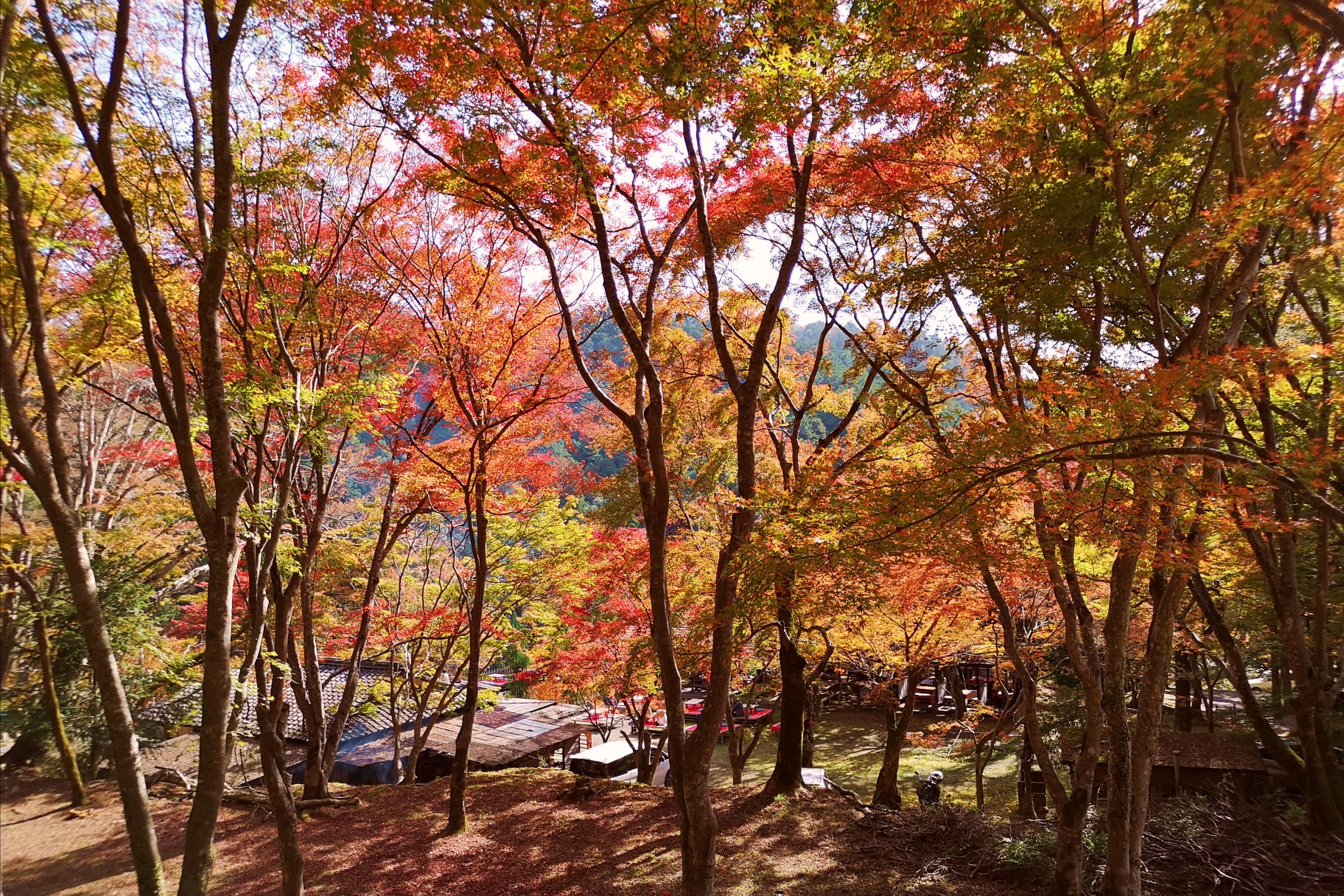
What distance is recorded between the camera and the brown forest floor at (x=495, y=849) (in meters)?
7.11

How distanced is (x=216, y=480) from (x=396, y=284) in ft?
18.0

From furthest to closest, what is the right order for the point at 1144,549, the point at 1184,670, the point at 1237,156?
the point at 1184,670 < the point at 1144,549 < the point at 1237,156

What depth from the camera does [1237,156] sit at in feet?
15.0

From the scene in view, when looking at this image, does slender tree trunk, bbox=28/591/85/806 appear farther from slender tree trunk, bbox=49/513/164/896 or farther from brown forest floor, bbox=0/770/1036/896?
slender tree trunk, bbox=49/513/164/896

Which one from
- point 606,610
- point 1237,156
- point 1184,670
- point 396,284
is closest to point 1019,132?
point 1237,156

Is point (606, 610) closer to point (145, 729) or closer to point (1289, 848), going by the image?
point (145, 729)

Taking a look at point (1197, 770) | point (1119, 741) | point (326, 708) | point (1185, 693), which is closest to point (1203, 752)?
point (1197, 770)

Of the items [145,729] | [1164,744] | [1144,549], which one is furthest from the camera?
[1164,744]

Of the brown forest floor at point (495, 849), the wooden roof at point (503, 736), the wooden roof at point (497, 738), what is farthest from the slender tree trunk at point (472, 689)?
the wooden roof at point (503, 736)

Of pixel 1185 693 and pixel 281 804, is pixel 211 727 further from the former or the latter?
pixel 1185 693

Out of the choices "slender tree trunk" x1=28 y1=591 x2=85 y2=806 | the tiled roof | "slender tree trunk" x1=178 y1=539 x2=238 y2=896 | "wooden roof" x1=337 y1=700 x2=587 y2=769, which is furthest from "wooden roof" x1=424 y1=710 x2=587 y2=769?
"slender tree trunk" x1=178 y1=539 x2=238 y2=896

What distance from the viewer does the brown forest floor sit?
7105mm

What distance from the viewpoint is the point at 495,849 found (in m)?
8.22

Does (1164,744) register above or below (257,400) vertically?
below
